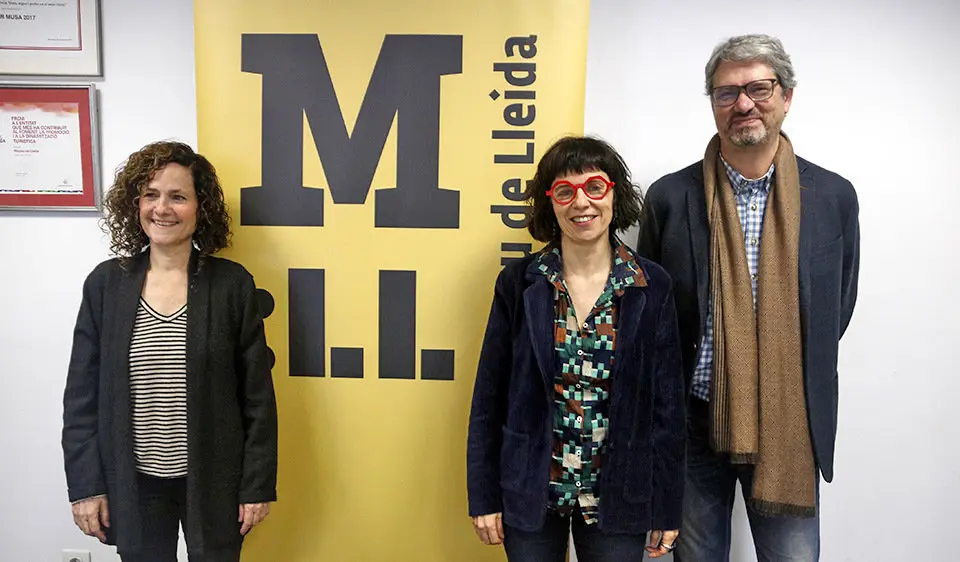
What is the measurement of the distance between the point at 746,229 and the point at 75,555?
225 cm

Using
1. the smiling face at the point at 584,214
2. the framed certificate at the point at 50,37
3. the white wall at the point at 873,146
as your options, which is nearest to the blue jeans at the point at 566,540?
the smiling face at the point at 584,214

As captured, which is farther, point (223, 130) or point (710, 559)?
point (223, 130)

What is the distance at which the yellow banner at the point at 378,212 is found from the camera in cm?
166

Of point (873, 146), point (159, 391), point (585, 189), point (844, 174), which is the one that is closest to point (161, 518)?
point (159, 391)

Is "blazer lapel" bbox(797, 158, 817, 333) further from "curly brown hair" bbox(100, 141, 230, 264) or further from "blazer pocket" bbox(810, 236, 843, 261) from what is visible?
"curly brown hair" bbox(100, 141, 230, 264)

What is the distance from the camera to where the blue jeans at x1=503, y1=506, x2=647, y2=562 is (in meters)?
1.26

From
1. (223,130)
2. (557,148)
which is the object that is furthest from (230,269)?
(557,148)

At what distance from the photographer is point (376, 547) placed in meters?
1.75

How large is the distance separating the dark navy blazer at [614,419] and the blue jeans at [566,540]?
2.0 inches

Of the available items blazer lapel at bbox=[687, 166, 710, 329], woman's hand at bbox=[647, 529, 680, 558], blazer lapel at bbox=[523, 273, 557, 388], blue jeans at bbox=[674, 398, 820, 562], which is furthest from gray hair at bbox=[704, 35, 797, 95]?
woman's hand at bbox=[647, 529, 680, 558]

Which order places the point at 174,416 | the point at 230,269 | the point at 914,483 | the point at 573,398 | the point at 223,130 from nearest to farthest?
the point at 573,398
the point at 174,416
the point at 230,269
the point at 223,130
the point at 914,483

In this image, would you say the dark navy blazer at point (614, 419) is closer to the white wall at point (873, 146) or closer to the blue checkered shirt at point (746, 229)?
the blue checkered shirt at point (746, 229)

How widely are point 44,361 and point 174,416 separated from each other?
0.84 m

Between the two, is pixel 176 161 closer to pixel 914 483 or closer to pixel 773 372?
pixel 773 372
